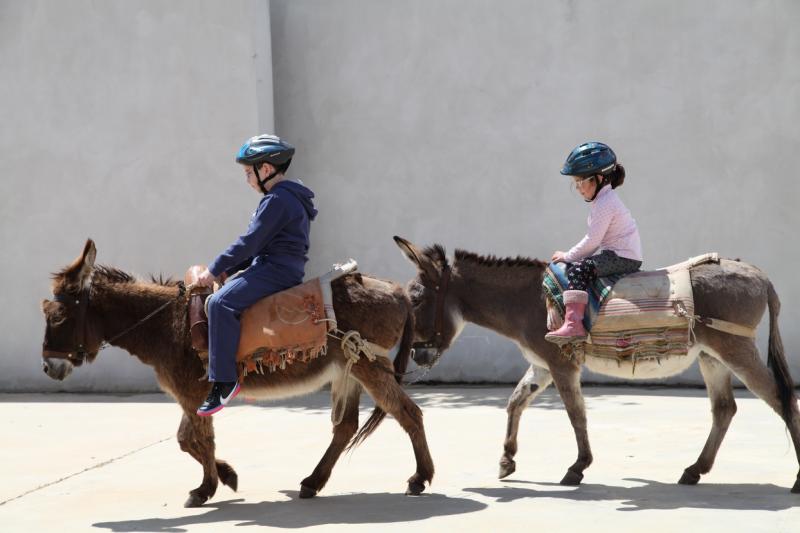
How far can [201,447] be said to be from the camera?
6129 millimetres

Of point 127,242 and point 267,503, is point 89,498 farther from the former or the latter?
point 127,242

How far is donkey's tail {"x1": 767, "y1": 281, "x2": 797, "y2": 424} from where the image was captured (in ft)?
20.2

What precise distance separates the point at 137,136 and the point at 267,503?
6.86m

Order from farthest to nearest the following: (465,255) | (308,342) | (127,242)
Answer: (127,242), (465,255), (308,342)

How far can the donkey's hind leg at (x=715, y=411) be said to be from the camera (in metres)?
6.39

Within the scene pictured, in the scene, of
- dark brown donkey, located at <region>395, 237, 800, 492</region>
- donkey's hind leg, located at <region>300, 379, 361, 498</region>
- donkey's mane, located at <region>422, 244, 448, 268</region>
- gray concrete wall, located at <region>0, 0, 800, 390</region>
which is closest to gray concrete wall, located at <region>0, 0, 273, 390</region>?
gray concrete wall, located at <region>0, 0, 800, 390</region>

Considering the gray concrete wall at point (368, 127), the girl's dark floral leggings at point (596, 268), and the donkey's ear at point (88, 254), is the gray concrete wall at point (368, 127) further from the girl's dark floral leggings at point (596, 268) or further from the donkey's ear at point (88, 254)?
the donkey's ear at point (88, 254)

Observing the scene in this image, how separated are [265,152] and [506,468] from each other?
2506 mm

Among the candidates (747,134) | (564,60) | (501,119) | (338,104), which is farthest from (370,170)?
(747,134)

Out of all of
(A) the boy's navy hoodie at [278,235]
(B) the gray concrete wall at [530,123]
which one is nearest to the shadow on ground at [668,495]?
(A) the boy's navy hoodie at [278,235]

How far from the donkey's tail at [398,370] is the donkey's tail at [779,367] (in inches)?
86.3

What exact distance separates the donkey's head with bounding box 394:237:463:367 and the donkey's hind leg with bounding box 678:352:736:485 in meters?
1.66

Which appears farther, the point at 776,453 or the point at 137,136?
the point at 137,136

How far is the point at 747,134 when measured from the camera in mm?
11164
